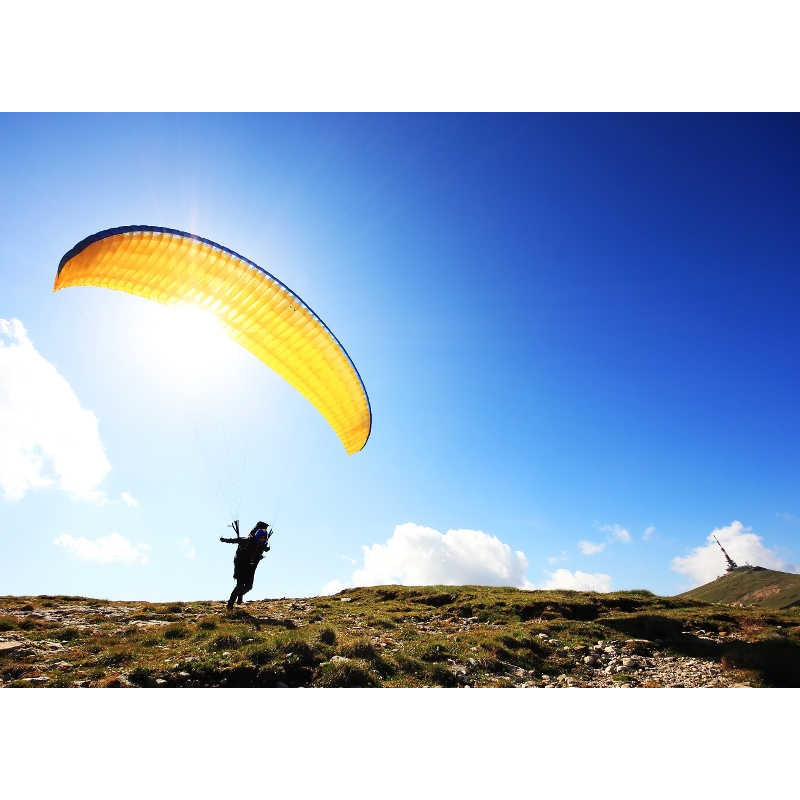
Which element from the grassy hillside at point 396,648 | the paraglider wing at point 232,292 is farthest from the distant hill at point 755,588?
the paraglider wing at point 232,292

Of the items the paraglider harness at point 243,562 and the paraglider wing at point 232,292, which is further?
the paraglider harness at point 243,562

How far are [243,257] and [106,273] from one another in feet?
9.44

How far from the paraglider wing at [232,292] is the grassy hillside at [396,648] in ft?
19.5

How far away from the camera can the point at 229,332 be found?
36.7 ft

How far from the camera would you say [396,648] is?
340 inches

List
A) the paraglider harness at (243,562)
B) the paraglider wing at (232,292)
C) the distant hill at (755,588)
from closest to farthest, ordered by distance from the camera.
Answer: the paraglider wing at (232,292)
the paraglider harness at (243,562)
the distant hill at (755,588)

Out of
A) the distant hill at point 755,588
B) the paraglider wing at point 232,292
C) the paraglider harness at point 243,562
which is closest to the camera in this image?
the paraglider wing at point 232,292

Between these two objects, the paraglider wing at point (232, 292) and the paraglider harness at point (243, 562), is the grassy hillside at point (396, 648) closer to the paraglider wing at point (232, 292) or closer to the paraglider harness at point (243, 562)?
the paraglider harness at point (243, 562)

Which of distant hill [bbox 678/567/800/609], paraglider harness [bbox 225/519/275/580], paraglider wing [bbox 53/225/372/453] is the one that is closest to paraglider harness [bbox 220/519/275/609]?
paraglider harness [bbox 225/519/275/580]

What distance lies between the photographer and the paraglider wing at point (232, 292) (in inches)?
348

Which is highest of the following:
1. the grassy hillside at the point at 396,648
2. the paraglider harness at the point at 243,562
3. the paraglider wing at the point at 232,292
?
the paraglider wing at the point at 232,292

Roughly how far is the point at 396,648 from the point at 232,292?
8.55m

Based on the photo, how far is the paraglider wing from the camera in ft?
29.0

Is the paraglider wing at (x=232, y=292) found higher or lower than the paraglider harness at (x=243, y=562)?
higher
